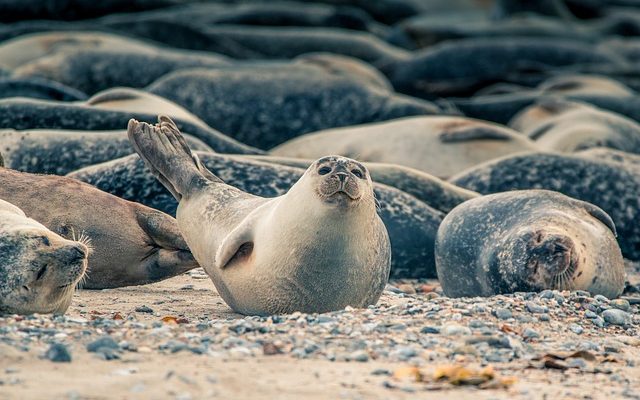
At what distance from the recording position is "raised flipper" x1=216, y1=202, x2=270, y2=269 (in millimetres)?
5246

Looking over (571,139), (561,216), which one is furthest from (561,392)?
(571,139)

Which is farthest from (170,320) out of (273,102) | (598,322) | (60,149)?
(273,102)

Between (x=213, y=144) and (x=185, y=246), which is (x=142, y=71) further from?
(x=185, y=246)

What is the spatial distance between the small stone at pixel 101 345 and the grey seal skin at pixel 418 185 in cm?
366

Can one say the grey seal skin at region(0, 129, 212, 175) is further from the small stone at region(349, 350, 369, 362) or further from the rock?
the small stone at region(349, 350, 369, 362)

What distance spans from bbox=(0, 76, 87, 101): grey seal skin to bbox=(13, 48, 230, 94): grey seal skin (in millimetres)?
Result: 1452

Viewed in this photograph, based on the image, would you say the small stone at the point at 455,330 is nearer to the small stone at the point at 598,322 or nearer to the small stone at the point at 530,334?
the small stone at the point at 530,334

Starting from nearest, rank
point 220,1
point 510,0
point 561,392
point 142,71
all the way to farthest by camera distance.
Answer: point 561,392 < point 142,71 < point 220,1 < point 510,0

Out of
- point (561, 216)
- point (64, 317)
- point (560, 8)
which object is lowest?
point (64, 317)

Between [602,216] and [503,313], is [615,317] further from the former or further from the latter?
[602,216]

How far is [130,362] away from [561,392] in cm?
138

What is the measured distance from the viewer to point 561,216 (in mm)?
6223

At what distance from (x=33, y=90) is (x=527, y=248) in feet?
19.2

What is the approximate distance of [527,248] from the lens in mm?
5887
